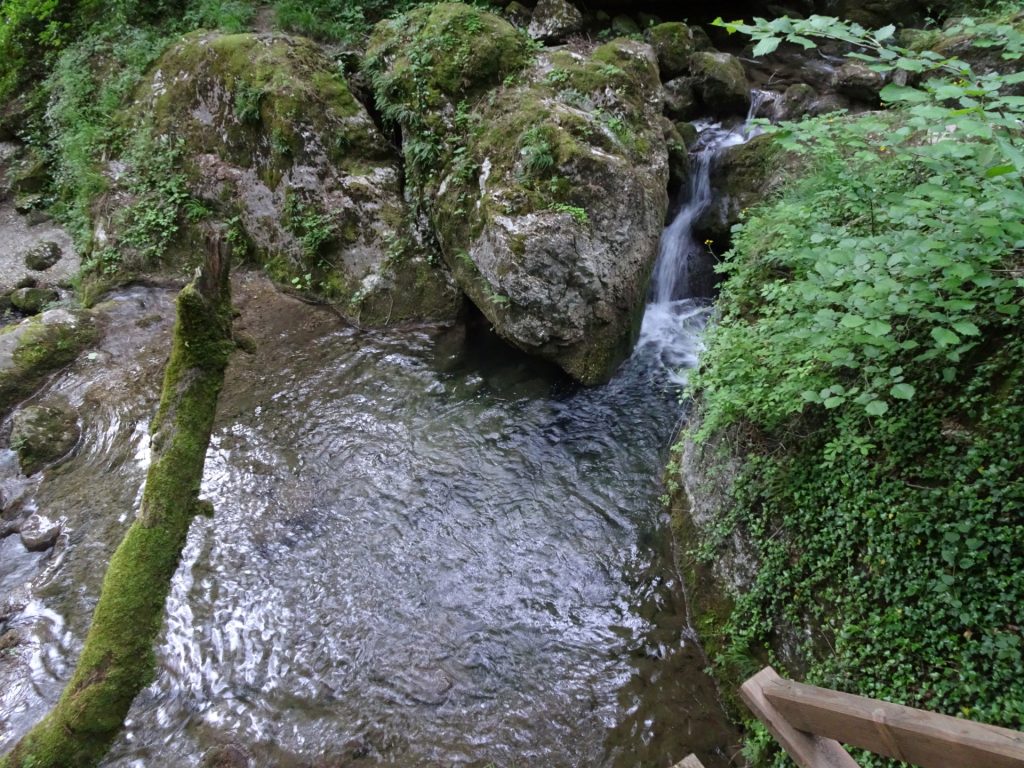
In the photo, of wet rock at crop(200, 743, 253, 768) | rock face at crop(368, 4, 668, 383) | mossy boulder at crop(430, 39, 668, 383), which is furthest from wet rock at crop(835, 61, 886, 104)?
wet rock at crop(200, 743, 253, 768)

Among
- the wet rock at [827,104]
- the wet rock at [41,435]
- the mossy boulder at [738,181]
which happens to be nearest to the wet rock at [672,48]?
the wet rock at [827,104]

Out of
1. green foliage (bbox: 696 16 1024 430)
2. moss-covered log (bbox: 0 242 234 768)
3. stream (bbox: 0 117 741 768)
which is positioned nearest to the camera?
green foliage (bbox: 696 16 1024 430)

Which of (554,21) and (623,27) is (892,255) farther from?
(623,27)

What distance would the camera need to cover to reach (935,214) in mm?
3480

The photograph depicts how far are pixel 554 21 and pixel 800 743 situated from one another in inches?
484

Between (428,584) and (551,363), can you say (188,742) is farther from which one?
(551,363)

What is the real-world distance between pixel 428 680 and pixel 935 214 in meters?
5.05

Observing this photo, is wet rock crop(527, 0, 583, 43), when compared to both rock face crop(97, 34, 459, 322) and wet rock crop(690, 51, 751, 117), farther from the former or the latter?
rock face crop(97, 34, 459, 322)

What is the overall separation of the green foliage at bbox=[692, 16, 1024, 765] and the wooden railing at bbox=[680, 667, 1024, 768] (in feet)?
2.50

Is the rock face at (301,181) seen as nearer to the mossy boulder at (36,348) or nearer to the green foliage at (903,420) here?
the mossy boulder at (36,348)

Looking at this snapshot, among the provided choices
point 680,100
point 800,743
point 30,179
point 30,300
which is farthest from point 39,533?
point 680,100

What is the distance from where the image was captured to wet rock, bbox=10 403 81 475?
7.10 metres

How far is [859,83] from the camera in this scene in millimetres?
10133

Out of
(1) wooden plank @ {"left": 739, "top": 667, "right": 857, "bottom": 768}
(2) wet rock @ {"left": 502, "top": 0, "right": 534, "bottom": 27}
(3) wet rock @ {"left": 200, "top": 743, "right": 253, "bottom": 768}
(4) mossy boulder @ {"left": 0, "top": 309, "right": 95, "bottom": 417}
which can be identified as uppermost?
(2) wet rock @ {"left": 502, "top": 0, "right": 534, "bottom": 27}
